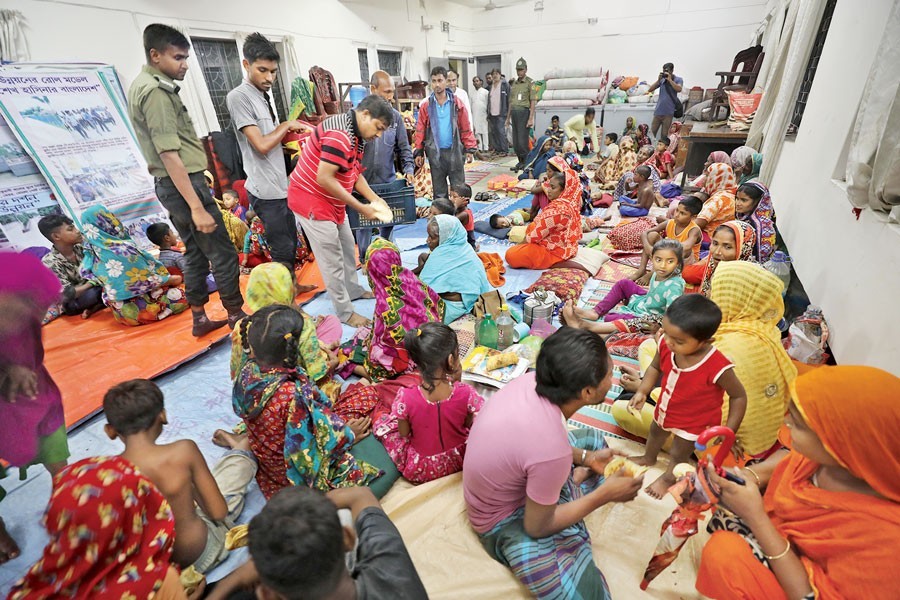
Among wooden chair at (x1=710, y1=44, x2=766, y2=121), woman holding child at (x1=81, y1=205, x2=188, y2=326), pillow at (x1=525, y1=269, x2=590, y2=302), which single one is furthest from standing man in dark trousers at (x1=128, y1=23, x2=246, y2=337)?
wooden chair at (x1=710, y1=44, x2=766, y2=121)

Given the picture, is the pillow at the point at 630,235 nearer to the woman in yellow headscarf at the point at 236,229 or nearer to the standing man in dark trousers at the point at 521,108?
the woman in yellow headscarf at the point at 236,229

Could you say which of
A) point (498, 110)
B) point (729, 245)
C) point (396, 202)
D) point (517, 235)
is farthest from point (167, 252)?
point (498, 110)

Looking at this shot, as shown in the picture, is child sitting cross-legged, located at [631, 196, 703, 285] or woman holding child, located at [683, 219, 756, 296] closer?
woman holding child, located at [683, 219, 756, 296]

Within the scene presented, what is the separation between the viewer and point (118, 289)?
3438mm

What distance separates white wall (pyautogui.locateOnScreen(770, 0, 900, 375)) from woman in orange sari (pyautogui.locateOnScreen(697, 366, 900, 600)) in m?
1.19

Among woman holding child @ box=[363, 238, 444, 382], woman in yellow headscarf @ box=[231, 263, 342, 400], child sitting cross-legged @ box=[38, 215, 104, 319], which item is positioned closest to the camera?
woman in yellow headscarf @ box=[231, 263, 342, 400]

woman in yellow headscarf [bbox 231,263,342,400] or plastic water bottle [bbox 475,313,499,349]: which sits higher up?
woman in yellow headscarf [bbox 231,263,342,400]

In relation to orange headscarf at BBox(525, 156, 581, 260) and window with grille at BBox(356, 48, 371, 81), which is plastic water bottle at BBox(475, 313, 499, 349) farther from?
window with grille at BBox(356, 48, 371, 81)

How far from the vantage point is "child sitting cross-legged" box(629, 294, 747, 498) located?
170cm

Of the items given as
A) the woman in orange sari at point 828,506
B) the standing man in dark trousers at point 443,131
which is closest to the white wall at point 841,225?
the woman in orange sari at point 828,506

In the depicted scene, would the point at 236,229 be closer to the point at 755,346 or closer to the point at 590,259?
the point at 590,259

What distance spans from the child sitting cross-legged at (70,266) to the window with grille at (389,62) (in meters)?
8.03

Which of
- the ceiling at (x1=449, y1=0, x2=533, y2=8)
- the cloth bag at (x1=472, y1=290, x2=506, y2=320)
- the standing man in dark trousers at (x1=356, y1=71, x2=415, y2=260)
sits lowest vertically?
the cloth bag at (x1=472, y1=290, x2=506, y2=320)

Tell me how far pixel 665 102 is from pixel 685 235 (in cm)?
758
